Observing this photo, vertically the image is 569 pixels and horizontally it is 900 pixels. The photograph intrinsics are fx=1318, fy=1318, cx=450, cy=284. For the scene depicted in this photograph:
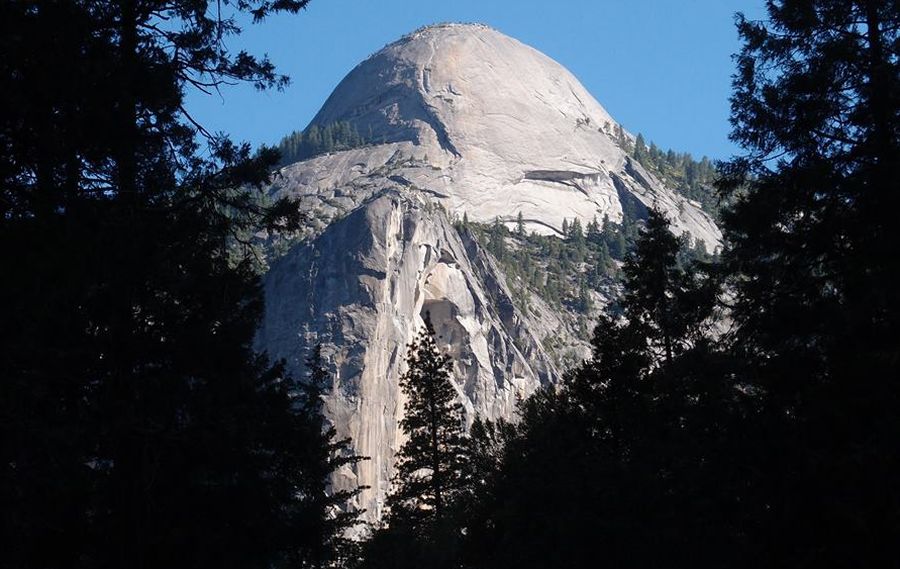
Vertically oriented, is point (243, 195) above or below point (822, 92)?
below

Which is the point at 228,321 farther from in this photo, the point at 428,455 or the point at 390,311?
the point at 390,311

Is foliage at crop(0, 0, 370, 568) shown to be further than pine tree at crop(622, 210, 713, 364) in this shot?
No

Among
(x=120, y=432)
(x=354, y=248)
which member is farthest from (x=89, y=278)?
(x=354, y=248)

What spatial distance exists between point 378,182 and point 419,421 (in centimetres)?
15645

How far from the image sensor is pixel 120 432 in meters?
14.2

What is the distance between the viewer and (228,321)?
2330 centimetres

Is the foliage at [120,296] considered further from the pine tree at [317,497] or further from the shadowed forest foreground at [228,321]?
the pine tree at [317,497]

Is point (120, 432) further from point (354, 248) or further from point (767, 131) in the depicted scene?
point (354, 248)

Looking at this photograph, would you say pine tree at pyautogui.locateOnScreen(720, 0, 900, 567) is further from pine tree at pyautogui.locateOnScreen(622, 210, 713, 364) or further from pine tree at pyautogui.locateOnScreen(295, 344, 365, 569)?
pine tree at pyautogui.locateOnScreen(622, 210, 713, 364)

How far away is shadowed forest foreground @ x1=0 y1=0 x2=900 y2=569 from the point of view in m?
11.8

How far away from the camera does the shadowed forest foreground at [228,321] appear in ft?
38.7

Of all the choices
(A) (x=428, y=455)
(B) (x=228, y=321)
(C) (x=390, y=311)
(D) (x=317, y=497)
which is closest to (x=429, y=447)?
(A) (x=428, y=455)

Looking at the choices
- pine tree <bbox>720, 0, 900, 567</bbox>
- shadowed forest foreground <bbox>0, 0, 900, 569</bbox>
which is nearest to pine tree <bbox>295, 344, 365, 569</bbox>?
shadowed forest foreground <bbox>0, 0, 900, 569</bbox>

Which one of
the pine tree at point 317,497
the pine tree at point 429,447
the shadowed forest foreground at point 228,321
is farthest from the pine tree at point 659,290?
the pine tree at point 429,447
